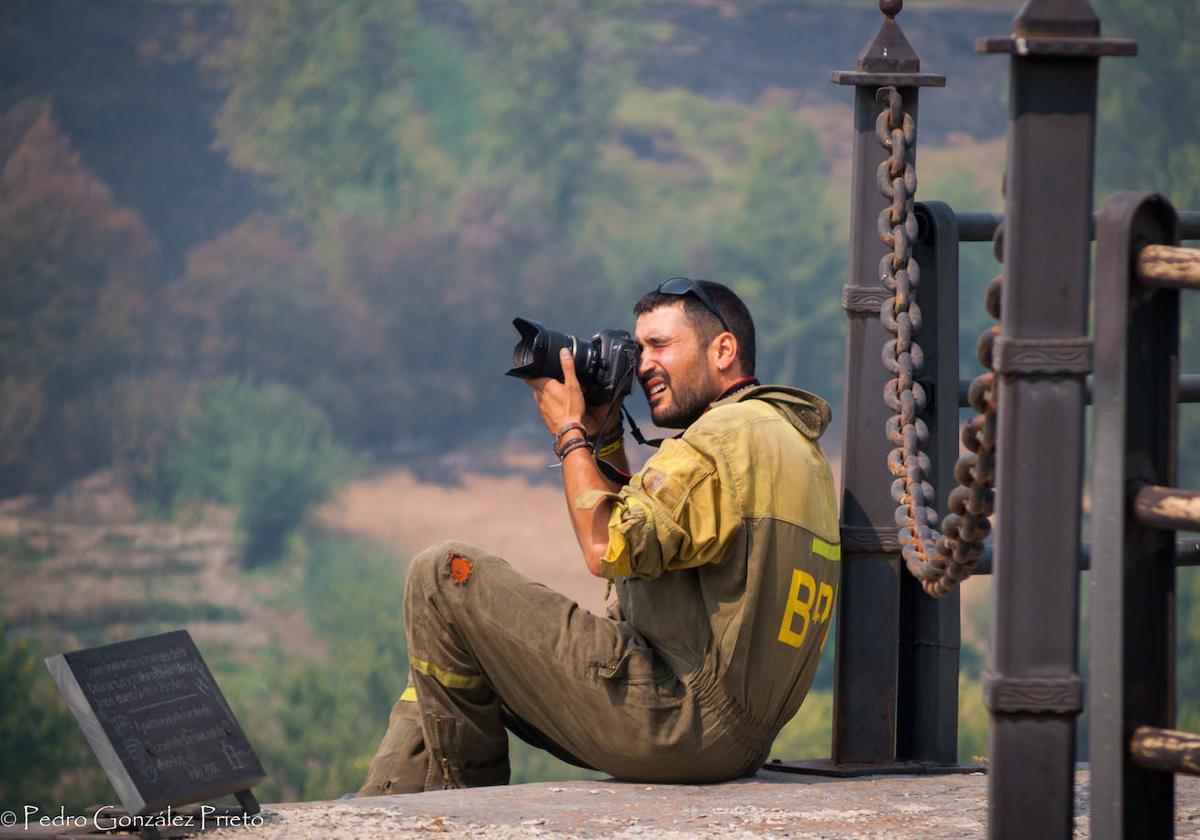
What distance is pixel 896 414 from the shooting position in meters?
3.34

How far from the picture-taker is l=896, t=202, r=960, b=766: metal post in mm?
3361

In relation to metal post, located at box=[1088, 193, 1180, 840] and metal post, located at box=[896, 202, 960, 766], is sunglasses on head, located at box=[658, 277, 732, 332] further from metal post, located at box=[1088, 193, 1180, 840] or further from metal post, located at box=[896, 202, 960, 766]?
metal post, located at box=[1088, 193, 1180, 840]

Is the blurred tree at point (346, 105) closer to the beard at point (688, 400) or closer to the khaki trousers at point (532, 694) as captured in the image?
the beard at point (688, 400)

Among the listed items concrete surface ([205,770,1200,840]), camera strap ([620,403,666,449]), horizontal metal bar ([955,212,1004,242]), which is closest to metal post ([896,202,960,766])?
horizontal metal bar ([955,212,1004,242])

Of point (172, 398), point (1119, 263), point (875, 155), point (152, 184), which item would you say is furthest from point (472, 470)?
point (1119, 263)

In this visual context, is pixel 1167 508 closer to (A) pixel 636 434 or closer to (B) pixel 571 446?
(B) pixel 571 446

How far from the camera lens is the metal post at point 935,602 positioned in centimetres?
336

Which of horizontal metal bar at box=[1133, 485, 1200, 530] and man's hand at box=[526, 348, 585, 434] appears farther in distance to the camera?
man's hand at box=[526, 348, 585, 434]

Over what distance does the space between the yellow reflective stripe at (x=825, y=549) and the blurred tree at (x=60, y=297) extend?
19500 mm

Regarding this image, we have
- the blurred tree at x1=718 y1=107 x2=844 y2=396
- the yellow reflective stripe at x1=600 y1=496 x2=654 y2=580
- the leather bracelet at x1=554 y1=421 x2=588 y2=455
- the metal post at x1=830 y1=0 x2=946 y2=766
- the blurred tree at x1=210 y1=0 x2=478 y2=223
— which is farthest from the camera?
the blurred tree at x1=210 y1=0 x2=478 y2=223

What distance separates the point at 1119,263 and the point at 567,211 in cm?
2203

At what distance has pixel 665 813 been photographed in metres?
2.75

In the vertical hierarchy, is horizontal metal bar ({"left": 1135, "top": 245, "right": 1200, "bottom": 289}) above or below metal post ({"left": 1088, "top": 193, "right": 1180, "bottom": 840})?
above

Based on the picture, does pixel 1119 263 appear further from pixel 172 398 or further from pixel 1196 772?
pixel 172 398
